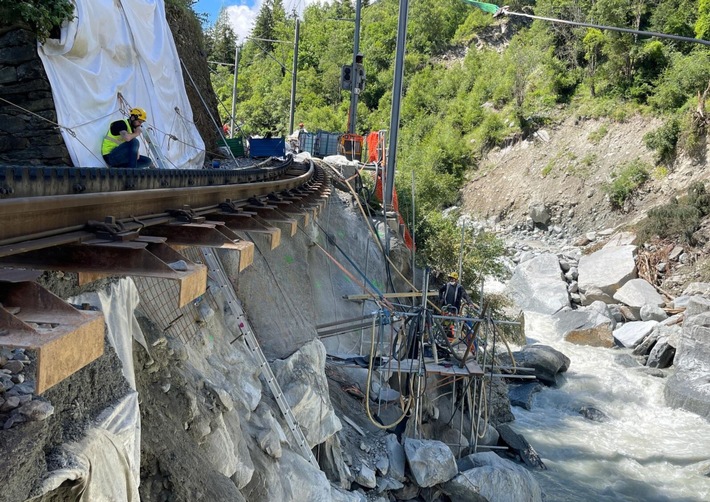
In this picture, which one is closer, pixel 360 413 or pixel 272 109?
pixel 360 413

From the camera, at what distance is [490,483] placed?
378 inches

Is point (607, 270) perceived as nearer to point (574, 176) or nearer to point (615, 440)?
point (574, 176)

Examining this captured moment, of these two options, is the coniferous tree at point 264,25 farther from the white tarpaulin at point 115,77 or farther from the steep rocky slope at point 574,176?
the white tarpaulin at point 115,77

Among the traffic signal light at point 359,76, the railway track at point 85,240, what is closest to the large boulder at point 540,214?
the traffic signal light at point 359,76

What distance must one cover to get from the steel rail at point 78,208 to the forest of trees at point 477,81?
15144 mm

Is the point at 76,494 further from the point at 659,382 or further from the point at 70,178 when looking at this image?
the point at 659,382

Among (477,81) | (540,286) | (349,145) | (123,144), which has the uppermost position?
(477,81)

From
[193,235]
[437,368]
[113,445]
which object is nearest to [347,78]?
[437,368]

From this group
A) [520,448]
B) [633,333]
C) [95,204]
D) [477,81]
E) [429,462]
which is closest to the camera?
[95,204]

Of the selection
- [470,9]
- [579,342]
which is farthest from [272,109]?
[579,342]

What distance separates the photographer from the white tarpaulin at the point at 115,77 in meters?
8.98

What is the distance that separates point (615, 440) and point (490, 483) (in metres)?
6.36

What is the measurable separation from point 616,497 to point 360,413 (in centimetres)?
537

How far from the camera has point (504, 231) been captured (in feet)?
111
